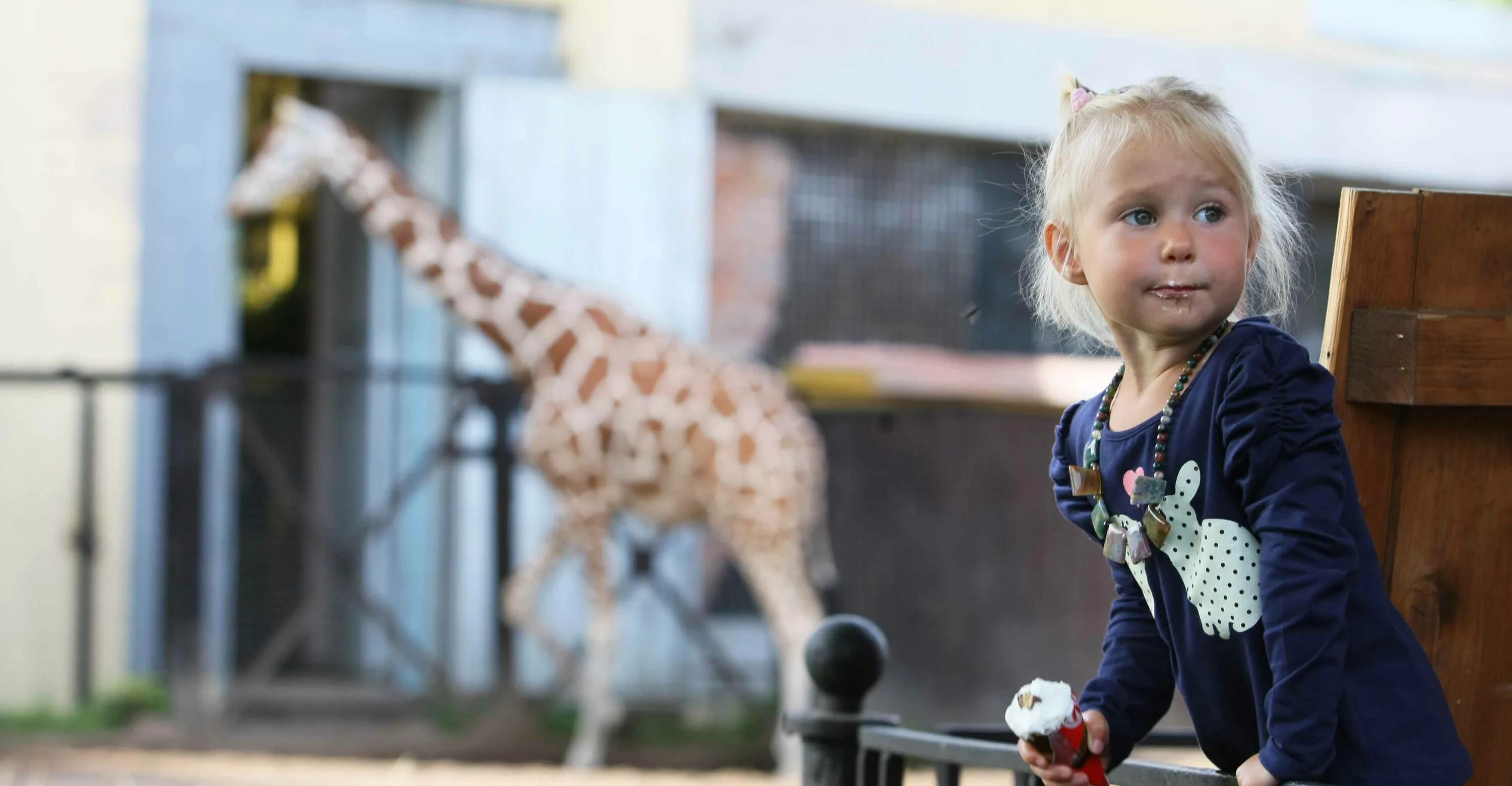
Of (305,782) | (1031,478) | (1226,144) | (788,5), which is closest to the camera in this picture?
(1226,144)

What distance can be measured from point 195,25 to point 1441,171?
21.7 feet

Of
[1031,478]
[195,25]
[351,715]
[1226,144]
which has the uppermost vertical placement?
[195,25]

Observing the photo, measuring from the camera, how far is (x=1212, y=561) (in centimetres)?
149

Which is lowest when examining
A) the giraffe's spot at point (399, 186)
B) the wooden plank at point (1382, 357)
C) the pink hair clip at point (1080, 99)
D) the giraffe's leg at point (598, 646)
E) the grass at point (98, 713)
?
the grass at point (98, 713)

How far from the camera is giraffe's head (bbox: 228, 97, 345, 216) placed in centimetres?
690

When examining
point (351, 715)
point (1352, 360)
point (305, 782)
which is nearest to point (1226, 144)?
point (1352, 360)

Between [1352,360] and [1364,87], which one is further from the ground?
[1364,87]

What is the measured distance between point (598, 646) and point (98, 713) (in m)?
1.99

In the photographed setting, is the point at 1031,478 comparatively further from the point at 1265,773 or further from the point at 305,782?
the point at 1265,773

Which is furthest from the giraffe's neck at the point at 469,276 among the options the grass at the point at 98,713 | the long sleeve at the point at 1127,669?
the long sleeve at the point at 1127,669

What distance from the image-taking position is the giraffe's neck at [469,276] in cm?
686

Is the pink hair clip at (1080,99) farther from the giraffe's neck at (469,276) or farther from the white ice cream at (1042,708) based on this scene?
the giraffe's neck at (469,276)

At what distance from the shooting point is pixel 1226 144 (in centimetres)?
155

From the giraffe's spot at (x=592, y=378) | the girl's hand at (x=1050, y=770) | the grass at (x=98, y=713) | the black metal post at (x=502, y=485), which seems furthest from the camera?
the black metal post at (x=502, y=485)
